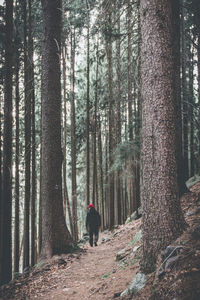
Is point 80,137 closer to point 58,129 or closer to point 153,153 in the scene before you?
point 58,129

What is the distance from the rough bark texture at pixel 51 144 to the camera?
7828mm

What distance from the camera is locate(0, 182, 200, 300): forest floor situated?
308 centimetres

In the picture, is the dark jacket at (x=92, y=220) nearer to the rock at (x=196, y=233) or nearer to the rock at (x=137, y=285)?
the rock at (x=137, y=285)

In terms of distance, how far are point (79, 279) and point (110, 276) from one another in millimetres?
1145

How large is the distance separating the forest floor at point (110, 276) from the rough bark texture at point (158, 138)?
0.90 ft

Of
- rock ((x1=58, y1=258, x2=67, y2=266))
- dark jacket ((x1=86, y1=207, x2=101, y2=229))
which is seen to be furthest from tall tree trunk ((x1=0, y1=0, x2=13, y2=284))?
dark jacket ((x1=86, y1=207, x2=101, y2=229))

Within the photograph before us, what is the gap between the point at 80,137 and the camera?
18.3m

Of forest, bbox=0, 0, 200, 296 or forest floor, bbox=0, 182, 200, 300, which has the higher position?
forest, bbox=0, 0, 200, 296

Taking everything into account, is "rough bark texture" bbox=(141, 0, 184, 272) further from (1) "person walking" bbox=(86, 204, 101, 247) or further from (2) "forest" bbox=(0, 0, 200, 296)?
(1) "person walking" bbox=(86, 204, 101, 247)

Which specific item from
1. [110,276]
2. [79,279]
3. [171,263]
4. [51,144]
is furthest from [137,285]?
[51,144]

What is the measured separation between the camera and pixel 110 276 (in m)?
5.35

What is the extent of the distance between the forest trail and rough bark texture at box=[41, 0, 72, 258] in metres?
0.68

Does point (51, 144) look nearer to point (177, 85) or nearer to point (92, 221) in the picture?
point (177, 85)

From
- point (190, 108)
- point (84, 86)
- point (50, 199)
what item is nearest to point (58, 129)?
point (50, 199)
